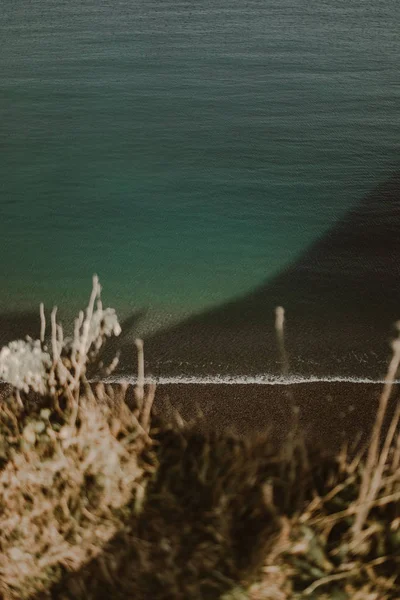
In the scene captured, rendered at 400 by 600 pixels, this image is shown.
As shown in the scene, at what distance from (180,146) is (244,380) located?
5.51 m

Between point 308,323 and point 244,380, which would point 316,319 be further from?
point 244,380

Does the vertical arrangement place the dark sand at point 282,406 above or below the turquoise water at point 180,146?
below

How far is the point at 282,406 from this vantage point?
494cm

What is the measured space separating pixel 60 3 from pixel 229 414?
1489cm

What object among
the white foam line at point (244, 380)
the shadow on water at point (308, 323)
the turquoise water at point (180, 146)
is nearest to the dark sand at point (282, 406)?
the white foam line at point (244, 380)

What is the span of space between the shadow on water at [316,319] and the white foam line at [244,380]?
91 mm

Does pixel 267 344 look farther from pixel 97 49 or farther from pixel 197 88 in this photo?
pixel 97 49

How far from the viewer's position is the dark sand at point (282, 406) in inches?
183

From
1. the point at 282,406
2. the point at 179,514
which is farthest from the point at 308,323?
the point at 179,514

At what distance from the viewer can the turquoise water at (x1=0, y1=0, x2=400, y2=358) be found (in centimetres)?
749

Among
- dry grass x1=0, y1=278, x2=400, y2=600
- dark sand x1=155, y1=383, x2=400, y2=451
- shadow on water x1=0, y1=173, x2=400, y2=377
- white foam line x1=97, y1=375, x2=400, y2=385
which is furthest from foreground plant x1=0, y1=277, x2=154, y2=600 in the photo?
shadow on water x1=0, y1=173, x2=400, y2=377

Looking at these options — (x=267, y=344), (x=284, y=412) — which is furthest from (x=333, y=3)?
(x=284, y=412)

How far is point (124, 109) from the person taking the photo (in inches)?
441

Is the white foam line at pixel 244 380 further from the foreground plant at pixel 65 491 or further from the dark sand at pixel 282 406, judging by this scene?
the foreground plant at pixel 65 491
